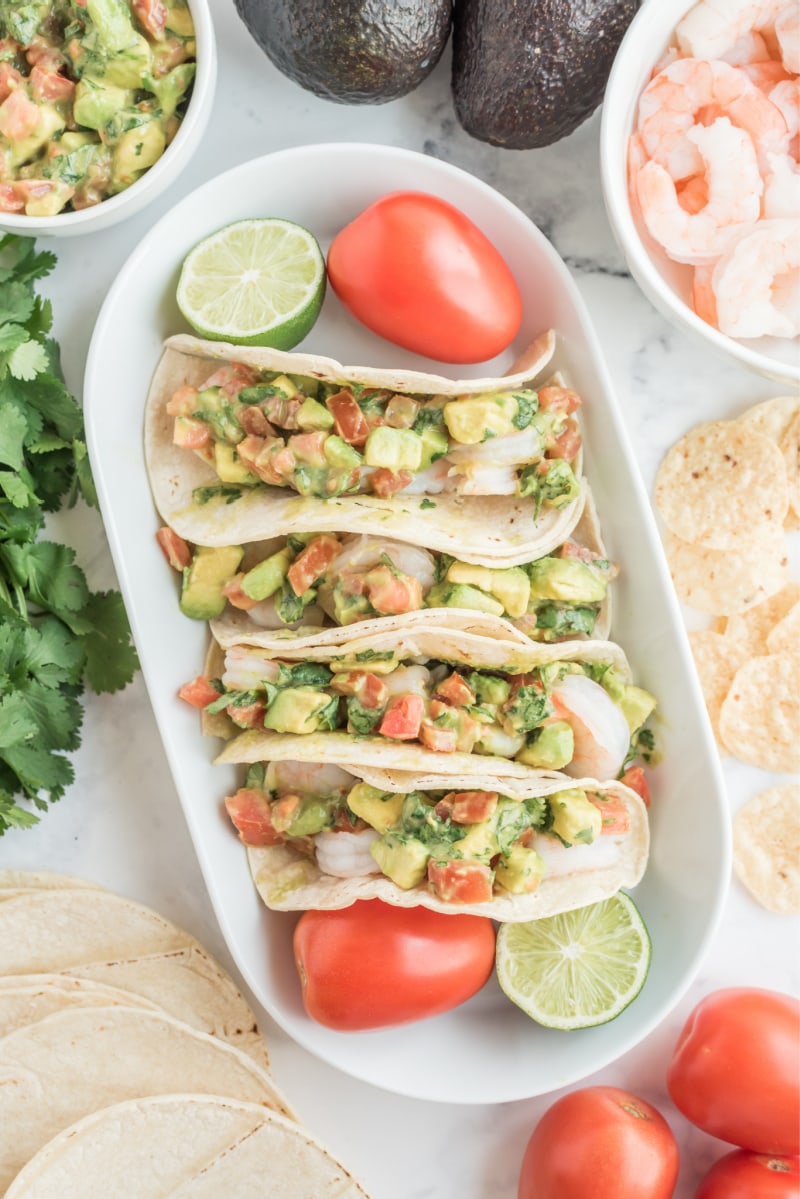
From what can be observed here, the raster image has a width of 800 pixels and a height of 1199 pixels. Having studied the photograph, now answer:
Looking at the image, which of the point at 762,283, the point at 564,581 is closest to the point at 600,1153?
the point at 564,581

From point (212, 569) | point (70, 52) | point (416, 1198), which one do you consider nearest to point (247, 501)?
point (212, 569)

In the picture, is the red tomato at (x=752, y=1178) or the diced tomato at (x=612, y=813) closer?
the diced tomato at (x=612, y=813)

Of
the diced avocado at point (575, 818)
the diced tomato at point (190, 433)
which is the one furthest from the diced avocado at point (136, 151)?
the diced avocado at point (575, 818)

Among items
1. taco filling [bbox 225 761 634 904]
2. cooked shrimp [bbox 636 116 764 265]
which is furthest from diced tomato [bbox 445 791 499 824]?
cooked shrimp [bbox 636 116 764 265]

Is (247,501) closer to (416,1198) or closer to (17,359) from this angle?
(17,359)

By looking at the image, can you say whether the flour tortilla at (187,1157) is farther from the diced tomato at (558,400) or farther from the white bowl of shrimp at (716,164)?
the white bowl of shrimp at (716,164)
